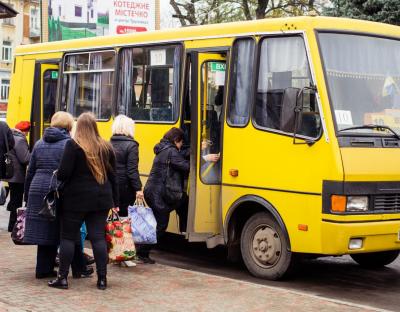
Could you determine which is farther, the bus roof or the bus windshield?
the bus roof

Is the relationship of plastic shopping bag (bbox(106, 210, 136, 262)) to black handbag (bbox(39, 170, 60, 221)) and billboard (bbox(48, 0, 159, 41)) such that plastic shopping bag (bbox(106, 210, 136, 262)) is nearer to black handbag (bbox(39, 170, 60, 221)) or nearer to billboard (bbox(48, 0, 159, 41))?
black handbag (bbox(39, 170, 60, 221))

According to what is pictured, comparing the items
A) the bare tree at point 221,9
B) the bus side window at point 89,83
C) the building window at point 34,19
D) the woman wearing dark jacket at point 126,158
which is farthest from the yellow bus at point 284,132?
the building window at point 34,19

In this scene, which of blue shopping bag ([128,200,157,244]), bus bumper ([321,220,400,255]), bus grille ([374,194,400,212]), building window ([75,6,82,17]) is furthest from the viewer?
building window ([75,6,82,17])

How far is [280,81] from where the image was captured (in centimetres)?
880

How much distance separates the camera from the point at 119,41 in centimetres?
1150

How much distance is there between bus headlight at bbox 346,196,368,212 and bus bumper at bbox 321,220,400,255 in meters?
0.15

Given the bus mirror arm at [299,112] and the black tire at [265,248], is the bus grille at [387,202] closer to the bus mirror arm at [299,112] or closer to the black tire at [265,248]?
the bus mirror arm at [299,112]

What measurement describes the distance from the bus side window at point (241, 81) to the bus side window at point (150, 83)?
A: 1110 mm

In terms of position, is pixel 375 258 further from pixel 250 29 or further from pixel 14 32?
pixel 14 32

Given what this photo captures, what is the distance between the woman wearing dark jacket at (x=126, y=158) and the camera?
920 centimetres

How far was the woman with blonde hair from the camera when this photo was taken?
26.3 ft

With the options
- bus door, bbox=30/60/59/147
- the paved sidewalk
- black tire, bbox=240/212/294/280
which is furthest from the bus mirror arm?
bus door, bbox=30/60/59/147

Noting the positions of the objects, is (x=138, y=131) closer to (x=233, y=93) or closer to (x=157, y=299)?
(x=233, y=93)

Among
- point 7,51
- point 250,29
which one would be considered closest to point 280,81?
point 250,29
